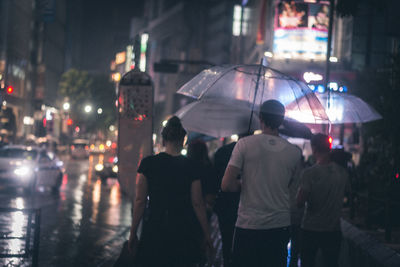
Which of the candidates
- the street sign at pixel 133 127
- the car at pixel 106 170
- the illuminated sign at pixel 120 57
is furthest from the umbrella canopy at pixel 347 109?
the illuminated sign at pixel 120 57

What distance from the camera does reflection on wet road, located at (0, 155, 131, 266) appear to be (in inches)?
406

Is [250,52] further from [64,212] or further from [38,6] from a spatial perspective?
[64,212]

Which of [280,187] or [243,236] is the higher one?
[280,187]

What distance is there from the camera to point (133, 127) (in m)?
11.6

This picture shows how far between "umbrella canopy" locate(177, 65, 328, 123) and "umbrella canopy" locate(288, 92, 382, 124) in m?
2.07

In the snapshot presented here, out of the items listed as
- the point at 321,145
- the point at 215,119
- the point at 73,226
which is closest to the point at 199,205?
the point at 321,145

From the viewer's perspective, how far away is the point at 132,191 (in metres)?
11.8

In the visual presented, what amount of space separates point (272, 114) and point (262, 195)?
2.20 ft

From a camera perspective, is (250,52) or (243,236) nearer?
(243,236)

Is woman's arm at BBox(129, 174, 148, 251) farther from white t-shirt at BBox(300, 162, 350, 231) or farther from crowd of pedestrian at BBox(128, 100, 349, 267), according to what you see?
white t-shirt at BBox(300, 162, 350, 231)

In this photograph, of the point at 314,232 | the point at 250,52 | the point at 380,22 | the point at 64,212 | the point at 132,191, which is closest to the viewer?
the point at 314,232

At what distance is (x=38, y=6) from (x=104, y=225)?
71705 millimetres

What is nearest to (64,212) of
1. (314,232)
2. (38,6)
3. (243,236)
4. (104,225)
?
(104,225)

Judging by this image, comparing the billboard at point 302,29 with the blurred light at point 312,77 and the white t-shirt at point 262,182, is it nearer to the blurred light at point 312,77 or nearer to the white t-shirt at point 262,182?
the blurred light at point 312,77
